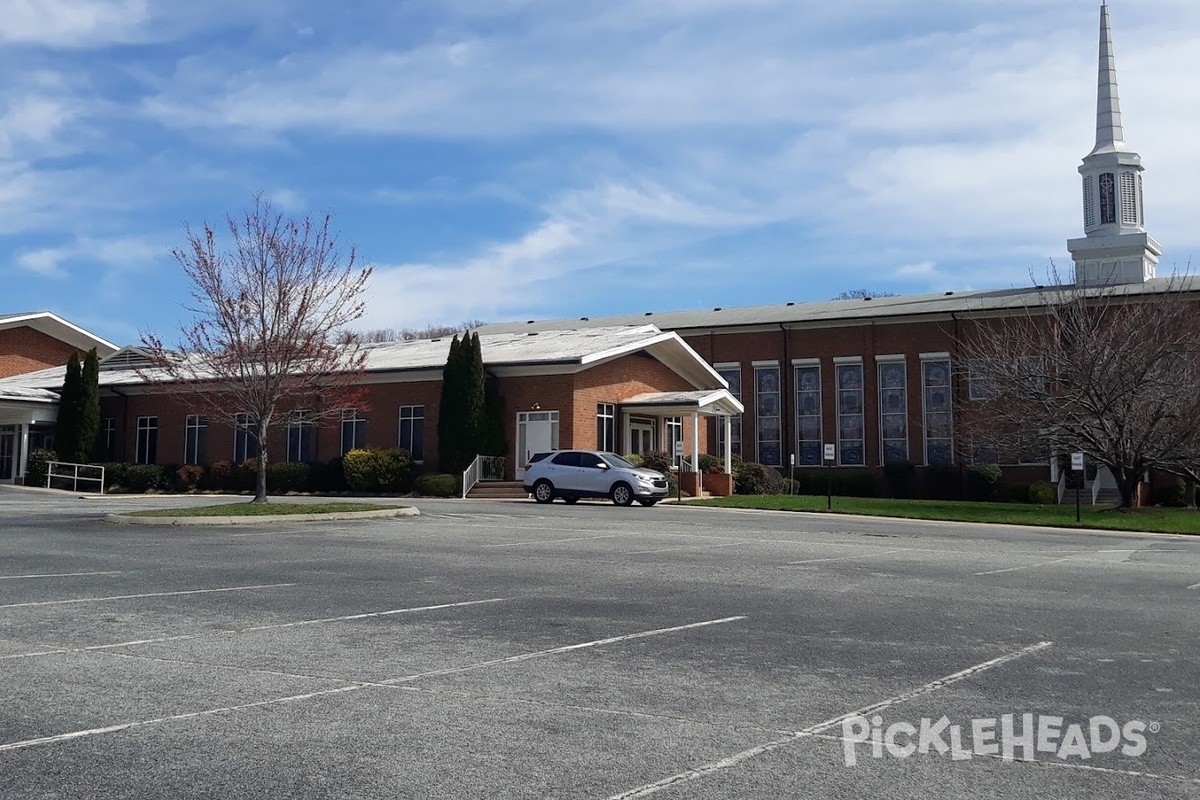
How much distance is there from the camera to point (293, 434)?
139ft

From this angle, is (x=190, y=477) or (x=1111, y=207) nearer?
(x=190, y=477)

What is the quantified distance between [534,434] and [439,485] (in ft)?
13.2

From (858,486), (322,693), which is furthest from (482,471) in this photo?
(322,693)

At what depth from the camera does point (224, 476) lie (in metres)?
41.2

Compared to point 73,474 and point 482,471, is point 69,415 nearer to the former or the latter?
point 73,474

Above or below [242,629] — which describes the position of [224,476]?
above

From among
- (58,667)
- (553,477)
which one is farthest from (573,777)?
(553,477)

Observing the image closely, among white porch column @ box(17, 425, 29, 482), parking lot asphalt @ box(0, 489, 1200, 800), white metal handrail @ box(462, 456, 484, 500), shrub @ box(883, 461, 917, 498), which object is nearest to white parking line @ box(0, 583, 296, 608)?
parking lot asphalt @ box(0, 489, 1200, 800)

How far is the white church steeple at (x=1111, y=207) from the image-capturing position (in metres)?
54.5

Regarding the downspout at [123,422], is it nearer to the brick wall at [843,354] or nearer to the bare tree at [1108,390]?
the brick wall at [843,354]

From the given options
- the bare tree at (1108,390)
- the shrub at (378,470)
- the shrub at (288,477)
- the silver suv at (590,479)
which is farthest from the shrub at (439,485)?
the bare tree at (1108,390)

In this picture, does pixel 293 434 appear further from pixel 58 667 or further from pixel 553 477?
pixel 58 667

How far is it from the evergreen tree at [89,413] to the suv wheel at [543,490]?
2062cm

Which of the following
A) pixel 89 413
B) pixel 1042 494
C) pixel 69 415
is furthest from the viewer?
pixel 89 413
